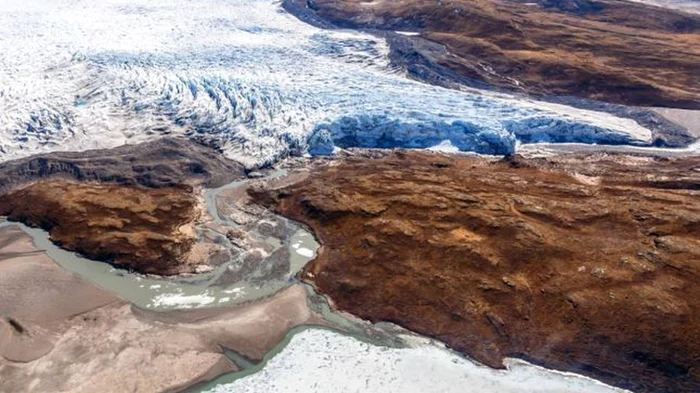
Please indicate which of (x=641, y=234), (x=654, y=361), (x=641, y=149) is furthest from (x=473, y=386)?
(x=641, y=149)

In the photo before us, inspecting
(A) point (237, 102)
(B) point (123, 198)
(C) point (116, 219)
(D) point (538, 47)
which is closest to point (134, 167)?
(B) point (123, 198)

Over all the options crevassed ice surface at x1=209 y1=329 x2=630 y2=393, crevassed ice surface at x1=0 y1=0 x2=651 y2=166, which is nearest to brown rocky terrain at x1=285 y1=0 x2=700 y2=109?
crevassed ice surface at x1=0 y1=0 x2=651 y2=166


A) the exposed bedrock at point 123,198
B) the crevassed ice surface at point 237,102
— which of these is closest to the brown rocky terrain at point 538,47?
the crevassed ice surface at point 237,102

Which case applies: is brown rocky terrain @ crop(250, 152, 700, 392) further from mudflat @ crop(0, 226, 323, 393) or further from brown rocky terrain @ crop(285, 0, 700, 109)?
brown rocky terrain @ crop(285, 0, 700, 109)

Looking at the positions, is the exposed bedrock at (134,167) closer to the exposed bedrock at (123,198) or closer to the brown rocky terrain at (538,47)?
the exposed bedrock at (123,198)

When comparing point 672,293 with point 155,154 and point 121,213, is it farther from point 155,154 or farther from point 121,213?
point 155,154

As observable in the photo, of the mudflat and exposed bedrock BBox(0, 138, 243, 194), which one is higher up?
exposed bedrock BBox(0, 138, 243, 194)
